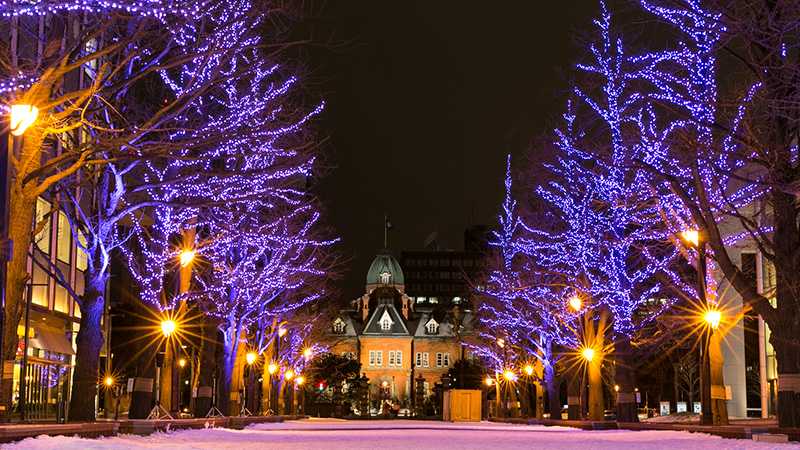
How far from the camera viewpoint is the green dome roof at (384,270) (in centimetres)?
18400

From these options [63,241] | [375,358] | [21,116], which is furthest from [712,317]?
[375,358]

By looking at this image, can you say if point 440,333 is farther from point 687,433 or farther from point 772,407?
point 687,433

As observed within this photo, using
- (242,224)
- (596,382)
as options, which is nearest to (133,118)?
(242,224)

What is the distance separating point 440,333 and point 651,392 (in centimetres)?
6376

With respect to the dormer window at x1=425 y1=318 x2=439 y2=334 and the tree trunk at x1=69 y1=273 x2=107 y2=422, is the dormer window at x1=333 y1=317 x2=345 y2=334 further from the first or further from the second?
the tree trunk at x1=69 y1=273 x2=107 y2=422

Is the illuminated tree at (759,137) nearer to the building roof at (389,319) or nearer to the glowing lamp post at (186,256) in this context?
the glowing lamp post at (186,256)

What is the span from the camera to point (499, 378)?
75.9 meters

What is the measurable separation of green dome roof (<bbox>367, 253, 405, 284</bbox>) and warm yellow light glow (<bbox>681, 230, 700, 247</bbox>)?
6266 inches

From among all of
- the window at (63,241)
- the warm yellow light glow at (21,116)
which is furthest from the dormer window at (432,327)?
the warm yellow light glow at (21,116)

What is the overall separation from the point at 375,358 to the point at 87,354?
142 m

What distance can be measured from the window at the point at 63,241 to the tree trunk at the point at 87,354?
19.9m

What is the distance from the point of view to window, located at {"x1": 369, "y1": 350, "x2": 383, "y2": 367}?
161 metres

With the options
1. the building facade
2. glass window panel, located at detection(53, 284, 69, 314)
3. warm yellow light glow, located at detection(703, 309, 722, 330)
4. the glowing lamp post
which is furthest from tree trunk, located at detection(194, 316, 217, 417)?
the building facade

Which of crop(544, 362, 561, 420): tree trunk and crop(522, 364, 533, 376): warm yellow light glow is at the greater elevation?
crop(522, 364, 533, 376): warm yellow light glow
